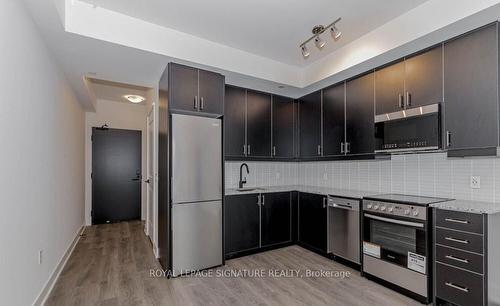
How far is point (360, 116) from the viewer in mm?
3262

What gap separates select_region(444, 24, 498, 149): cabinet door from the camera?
84.5 inches

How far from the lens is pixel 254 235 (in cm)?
364

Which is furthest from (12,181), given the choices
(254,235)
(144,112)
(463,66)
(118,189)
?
(144,112)

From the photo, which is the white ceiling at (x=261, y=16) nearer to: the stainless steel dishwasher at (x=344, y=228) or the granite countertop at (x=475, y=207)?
the granite countertop at (x=475, y=207)

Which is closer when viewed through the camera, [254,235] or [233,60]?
[233,60]

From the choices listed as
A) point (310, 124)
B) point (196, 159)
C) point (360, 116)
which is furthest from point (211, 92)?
point (360, 116)

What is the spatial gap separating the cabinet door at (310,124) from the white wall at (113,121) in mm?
3823

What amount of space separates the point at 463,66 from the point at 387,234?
175cm

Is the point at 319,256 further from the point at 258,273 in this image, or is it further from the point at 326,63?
the point at 326,63

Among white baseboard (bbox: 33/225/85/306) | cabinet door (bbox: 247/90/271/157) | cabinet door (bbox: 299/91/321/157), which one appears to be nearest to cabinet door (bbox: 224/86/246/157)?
cabinet door (bbox: 247/90/271/157)

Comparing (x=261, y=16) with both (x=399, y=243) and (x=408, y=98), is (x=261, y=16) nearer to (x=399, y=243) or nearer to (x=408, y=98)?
(x=408, y=98)

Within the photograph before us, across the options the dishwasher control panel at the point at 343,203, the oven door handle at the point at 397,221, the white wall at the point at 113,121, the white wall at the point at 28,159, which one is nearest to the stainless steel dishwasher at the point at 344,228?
the dishwasher control panel at the point at 343,203

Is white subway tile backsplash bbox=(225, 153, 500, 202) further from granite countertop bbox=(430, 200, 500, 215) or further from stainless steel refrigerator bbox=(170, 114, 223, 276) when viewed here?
stainless steel refrigerator bbox=(170, 114, 223, 276)

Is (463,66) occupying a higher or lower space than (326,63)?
lower
